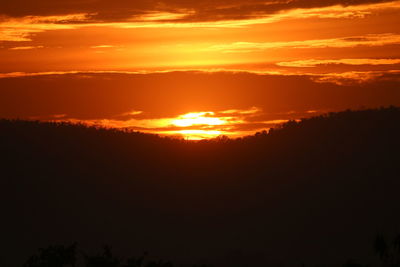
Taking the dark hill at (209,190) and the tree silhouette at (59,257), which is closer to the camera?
the tree silhouette at (59,257)

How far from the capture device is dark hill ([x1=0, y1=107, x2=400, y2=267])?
363 feet

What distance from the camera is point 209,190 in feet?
415

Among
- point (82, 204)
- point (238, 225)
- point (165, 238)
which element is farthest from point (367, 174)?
point (82, 204)

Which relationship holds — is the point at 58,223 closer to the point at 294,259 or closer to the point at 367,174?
the point at 294,259

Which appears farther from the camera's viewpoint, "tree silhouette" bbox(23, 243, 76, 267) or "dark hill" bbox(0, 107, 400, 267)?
"dark hill" bbox(0, 107, 400, 267)

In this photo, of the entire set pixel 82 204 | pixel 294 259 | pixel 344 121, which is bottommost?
pixel 294 259

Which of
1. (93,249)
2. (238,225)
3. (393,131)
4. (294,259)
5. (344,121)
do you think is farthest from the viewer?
(344,121)

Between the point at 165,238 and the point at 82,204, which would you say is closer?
the point at 165,238

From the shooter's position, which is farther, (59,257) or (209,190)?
(209,190)

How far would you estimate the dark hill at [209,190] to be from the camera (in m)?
111

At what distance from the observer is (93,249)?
10981cm

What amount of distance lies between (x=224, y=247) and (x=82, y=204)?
2347 cm

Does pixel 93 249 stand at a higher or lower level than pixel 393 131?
lower

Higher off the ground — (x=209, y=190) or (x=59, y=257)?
(x=209, y=190)
